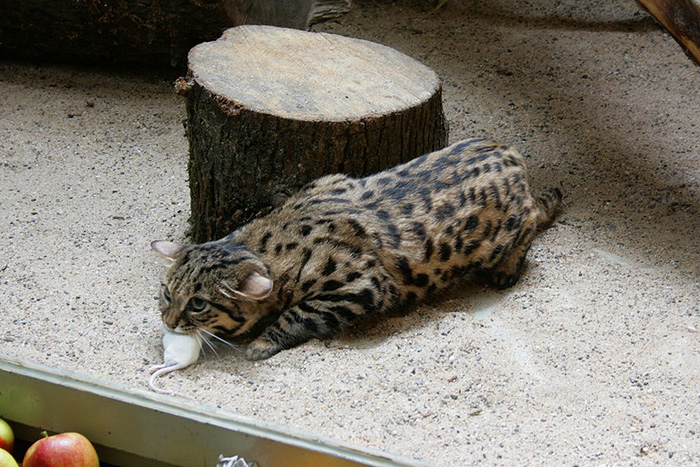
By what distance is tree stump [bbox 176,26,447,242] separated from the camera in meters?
3.97

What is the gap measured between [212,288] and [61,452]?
1182 mm

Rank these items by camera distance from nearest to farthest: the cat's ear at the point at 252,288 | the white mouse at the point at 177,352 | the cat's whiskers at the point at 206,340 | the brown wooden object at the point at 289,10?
1. the white mouse at the point at 177,352
2. the cat's ear at the point at 252,288
3. the cat's whiskers at the point at 206,340
4. the brown wooden object at the point at 289,10

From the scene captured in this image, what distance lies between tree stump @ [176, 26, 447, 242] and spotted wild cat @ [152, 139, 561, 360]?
Result: 168 millimetres

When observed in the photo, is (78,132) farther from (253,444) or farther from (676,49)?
(676,49)

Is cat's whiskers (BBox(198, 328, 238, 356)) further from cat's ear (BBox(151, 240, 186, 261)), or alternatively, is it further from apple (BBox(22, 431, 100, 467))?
apple (BBox(22, 431, 100, 467))

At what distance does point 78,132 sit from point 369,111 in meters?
2.90

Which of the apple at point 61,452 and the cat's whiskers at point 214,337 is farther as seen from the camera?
the cat's whiskers at point 214,337

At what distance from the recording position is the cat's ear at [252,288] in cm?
356

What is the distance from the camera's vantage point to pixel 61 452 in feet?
8.66

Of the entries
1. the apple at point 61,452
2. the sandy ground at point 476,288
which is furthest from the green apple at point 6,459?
the sandy ground at point 476,288

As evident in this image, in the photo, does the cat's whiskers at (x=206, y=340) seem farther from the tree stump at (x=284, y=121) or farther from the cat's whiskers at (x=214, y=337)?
the tree stump at (x=284, y=121)

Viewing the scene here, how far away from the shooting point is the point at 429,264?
401cm

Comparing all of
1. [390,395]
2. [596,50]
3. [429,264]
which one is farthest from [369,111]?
[596,50]

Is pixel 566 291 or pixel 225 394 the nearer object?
pixel 225 394
